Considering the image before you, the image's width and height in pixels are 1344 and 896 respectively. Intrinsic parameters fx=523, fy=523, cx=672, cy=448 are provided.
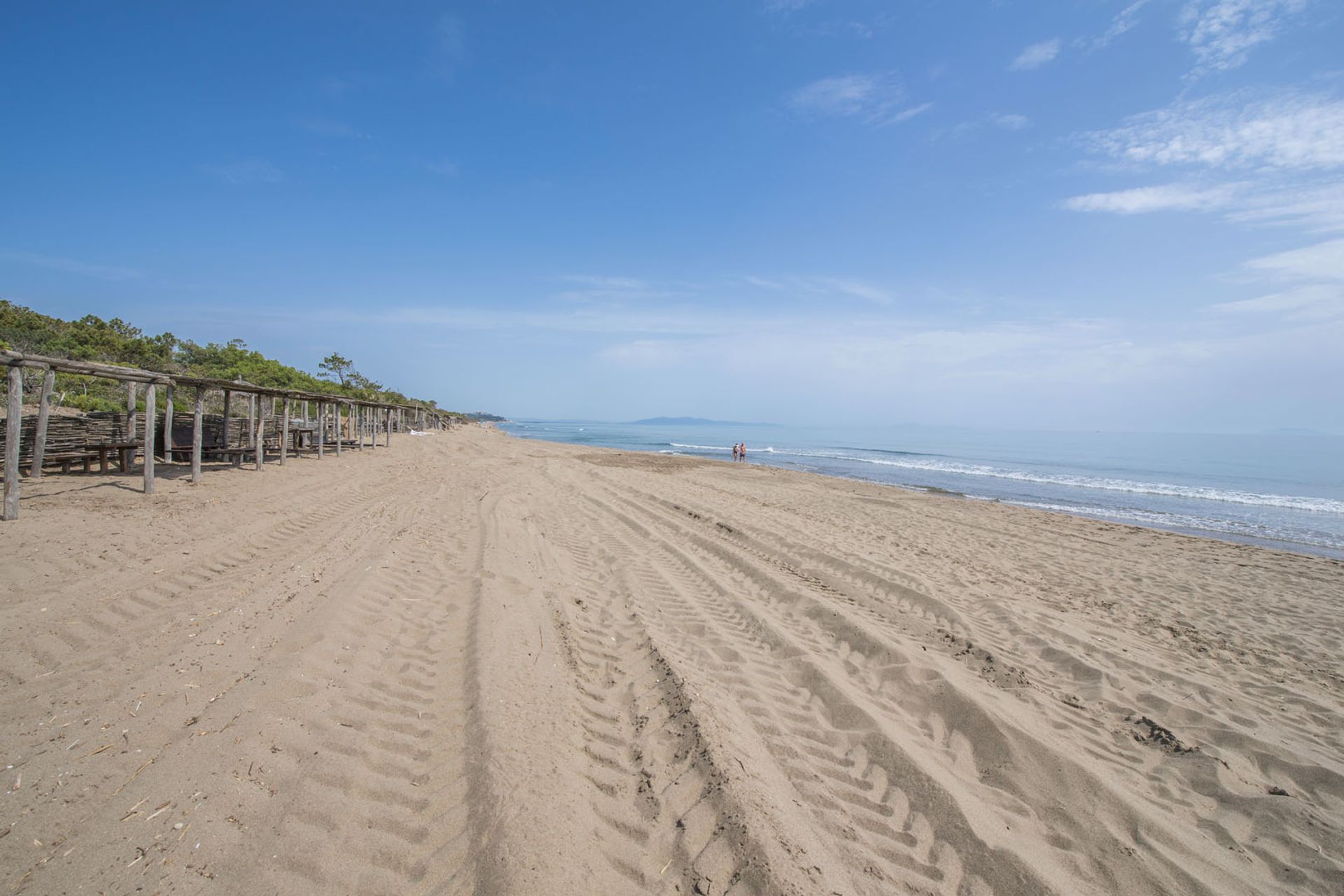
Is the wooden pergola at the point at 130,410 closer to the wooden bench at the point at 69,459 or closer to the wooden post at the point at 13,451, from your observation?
the wooden post at the point at 13,451

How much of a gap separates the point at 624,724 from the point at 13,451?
9.36m

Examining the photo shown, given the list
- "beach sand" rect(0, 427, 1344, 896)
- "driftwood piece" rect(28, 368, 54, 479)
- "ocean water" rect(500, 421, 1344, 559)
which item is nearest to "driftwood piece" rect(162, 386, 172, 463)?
"driftwood piece" rect(28, 368, 54, 479)

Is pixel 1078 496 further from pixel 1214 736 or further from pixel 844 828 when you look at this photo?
pixel 844 828

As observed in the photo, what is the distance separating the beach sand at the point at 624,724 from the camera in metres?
2.26

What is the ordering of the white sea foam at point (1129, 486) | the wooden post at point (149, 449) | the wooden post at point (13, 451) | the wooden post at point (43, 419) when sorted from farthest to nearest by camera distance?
1. the white sea foam at point (1129, 486)
2. the wooden post at point (149, 449)
3. the wooden post at point (43, 419)
4. the wooden post at point (13, 451)

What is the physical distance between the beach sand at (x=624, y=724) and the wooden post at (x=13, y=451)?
67 cm

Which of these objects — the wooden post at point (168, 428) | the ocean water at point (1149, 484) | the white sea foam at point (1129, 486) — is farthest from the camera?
the white sea foam at point (1129, 486)

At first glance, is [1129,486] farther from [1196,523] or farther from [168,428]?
[168,428]

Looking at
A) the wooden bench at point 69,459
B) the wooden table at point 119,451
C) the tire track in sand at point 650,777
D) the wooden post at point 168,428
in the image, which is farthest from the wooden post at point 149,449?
the tire track in sand at point 650,777

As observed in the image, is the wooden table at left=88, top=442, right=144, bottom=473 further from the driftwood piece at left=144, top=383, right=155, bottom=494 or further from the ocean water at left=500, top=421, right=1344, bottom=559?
the ocean water at left=500, top=421, right=1344, bottom=559

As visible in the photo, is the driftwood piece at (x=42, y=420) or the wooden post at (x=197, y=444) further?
the wooden post at (x=197, y=444)

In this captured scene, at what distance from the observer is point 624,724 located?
331 centimetres

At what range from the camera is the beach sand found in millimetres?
2264

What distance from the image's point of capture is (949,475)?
26500mm
